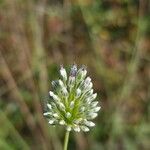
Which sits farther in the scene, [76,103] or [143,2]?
[143,2]

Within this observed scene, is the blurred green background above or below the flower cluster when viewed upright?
above

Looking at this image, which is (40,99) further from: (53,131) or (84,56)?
(84,56)

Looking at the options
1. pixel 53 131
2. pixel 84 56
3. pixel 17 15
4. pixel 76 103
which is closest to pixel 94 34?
pixel 84 56

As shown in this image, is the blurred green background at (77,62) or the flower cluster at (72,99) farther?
the blurred green background at (77,62)

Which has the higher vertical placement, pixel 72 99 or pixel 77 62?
pixel 77 62

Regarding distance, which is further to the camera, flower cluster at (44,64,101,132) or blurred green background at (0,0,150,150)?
blurred green background at (0,0,150,150)
